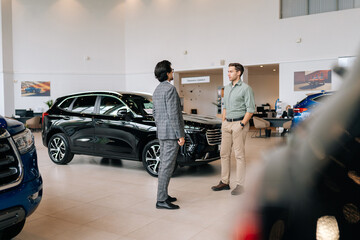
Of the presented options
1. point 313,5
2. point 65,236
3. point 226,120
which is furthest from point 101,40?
point 65,236

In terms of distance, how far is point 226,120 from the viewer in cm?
462

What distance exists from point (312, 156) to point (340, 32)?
14.0 m

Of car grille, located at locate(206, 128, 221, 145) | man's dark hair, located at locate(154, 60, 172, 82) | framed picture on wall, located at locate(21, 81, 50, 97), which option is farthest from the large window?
framed picture on wall, located at locate(21, 81, 50, 97)

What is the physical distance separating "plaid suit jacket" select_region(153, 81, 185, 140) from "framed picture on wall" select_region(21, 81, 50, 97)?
1635 cm

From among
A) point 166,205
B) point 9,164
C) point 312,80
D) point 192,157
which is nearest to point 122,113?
point 192,157


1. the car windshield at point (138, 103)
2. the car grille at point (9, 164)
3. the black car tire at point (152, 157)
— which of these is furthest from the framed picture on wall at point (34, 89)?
the car grille at point (9, 164)

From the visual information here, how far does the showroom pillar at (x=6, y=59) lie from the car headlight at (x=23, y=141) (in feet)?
54.6

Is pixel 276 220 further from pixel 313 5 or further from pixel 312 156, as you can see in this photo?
pixel 313 5

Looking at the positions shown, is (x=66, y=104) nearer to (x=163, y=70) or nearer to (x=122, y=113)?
(x=122, y=113)

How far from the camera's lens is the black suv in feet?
17.2

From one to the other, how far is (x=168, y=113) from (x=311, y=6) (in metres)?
12.6

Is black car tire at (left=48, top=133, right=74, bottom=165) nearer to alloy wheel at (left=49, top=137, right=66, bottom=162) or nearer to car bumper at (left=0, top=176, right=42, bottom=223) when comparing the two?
alloy wheel at (left=49, top=137, right=66, bottom=162)

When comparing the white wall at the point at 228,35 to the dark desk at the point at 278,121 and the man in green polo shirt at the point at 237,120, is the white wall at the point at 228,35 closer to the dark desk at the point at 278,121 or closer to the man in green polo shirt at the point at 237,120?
the dark desk at the point at 278,121

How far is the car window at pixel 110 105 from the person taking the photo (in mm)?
5869
